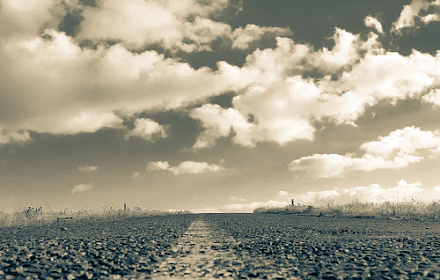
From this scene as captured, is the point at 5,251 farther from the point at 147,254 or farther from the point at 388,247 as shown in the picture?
the point at 388,247

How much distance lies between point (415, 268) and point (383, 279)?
151 centimetres

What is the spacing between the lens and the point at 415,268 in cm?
784

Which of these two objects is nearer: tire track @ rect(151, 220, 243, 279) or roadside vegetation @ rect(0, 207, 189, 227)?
tire track @ rect(151, 220, 243, 279)

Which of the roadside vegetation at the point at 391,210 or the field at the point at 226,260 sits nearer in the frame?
the field at the point at 226,260

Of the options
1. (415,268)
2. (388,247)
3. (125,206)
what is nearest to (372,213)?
(388,247)

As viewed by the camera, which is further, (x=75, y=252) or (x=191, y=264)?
(x=75, y=252)

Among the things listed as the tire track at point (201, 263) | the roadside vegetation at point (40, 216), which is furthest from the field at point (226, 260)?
the roadside vegetation at point (40, 216)

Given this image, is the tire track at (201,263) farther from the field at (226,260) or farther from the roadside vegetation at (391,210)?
the roadside vegetation at (391,210)

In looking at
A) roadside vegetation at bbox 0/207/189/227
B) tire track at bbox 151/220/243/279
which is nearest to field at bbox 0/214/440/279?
tire track at bbox 151/220/243/279

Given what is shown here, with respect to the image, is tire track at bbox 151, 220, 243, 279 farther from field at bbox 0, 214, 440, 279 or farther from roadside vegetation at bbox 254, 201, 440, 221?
roadside vegetation at bbox 254, 201, 440, 221

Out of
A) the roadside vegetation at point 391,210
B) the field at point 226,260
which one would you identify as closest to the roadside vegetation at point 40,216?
the field at point 226,260

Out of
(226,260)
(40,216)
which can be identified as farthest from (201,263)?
(40,216)

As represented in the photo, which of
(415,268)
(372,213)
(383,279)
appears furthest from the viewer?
(372,213)

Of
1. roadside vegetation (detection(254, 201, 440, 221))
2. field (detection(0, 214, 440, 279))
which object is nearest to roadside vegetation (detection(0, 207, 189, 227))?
field (detection(0, 214, 440, 279))
